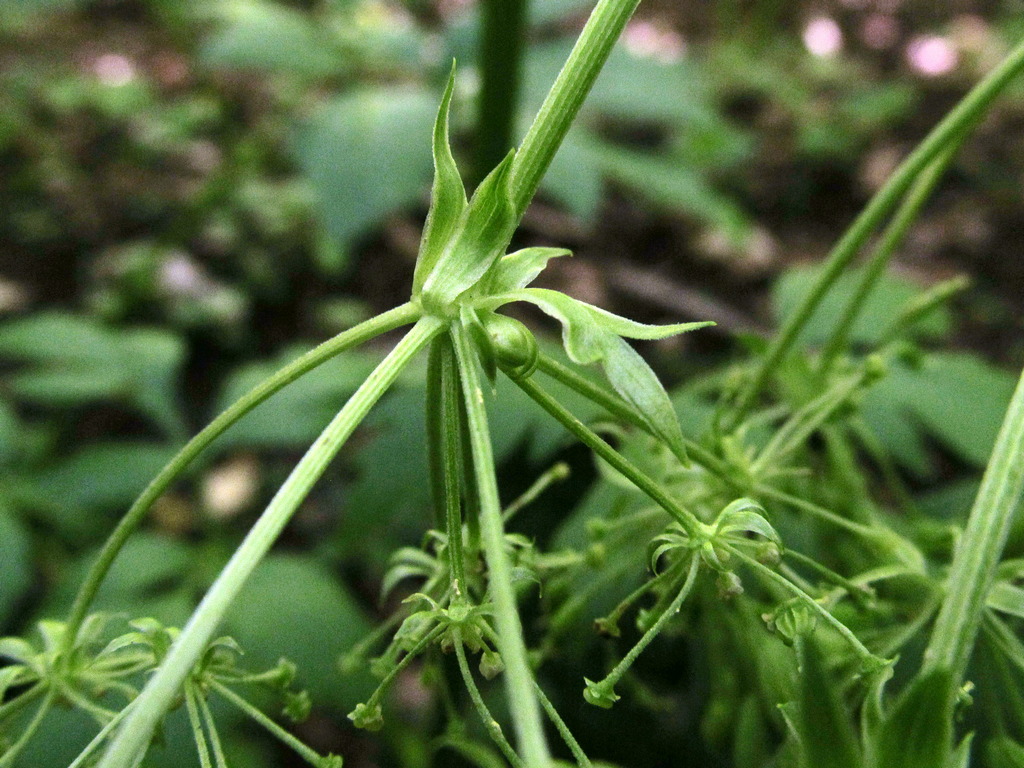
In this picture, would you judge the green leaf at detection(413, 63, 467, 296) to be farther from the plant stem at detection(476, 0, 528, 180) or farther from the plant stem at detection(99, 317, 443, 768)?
the plant stem at detection(476, 0, 528, 180)

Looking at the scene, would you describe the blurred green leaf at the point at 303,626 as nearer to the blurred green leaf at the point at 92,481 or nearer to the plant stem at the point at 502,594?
the blurred green leaf at the point at 92,481

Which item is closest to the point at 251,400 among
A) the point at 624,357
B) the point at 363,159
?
the point at 624,357

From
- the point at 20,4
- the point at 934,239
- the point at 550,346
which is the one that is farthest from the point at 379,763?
the point at 934,239

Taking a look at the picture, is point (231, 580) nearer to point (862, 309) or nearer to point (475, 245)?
point (475, 245)

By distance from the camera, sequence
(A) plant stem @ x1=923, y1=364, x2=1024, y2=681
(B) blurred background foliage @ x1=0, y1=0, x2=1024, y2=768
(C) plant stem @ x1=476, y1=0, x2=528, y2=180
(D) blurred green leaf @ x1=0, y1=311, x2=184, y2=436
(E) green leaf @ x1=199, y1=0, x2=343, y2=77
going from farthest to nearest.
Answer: (E) green leaf @ x1=199, y1=0, x2=343, y2=77, (D) blurred green leaf @ x1=0, y1=311, x2=184, y2=436, (B) blurred background foliage @ x1=0, y1=0, x2=1024, y2=768, (C) plant stem @ x1=476, y1=0, x2=528, y2=180, (A) plant stem @ x1=923, y1=364, x2=1024, y2=681

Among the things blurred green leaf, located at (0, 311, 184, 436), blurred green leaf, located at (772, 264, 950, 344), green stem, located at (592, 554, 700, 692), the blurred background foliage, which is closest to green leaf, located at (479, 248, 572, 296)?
green stem, located at (592, 554, 700, 692)

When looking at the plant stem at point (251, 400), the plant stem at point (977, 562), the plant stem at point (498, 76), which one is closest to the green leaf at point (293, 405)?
the plant stem at point (498, 76)

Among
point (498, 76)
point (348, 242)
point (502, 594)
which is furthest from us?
point (348, 242)

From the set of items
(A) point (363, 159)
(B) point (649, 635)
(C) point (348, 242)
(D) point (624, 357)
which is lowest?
(B) point (649, 635)
